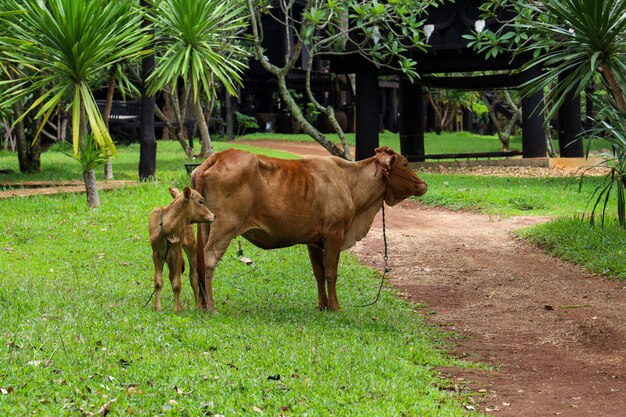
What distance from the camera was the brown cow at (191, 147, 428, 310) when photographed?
8.19m

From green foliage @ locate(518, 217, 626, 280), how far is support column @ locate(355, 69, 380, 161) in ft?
26.7

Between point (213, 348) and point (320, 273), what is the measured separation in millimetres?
2379

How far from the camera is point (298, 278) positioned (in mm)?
10797

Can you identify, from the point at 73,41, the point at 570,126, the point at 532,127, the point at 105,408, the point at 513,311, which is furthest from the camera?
the point at 570,126

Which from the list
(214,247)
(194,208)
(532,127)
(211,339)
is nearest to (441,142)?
(532,127)

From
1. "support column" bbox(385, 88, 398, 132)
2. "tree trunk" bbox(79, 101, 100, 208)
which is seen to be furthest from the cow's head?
"support column" bbox(385, 88, 398, 132)

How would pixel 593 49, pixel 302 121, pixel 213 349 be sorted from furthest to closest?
pixel 302 121
pixel 593 49
pixel 213 349

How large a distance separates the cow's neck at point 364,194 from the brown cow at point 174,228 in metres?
1.71

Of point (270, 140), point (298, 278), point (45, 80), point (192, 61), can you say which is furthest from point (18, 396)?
point (270, 140)

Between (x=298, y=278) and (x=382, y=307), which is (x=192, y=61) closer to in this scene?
(x=298, y=278)

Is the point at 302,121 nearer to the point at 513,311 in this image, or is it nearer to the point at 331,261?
Result: the point at 513,311

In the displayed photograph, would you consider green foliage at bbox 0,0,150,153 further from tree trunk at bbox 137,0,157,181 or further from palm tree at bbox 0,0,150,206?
tree trunk at bbox 137,0,157,181

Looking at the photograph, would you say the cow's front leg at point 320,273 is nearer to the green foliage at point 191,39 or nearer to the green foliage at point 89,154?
the green foliage at point 191,39

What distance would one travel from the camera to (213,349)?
6.69 metres
